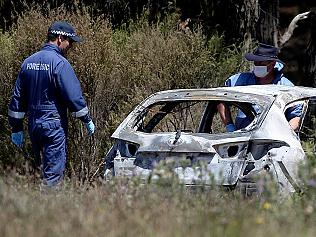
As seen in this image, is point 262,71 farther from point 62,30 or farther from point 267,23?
point 267,23

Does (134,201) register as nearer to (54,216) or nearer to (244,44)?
(54,216)

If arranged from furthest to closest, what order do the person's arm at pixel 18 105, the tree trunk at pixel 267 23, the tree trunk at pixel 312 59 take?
1. the tree trunk at pixel 267 23
2. the tree trunk at pixel 312 59
3. the person's arm at pixel 18 105

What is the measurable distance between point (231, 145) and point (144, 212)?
231cm

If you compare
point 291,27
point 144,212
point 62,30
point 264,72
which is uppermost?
point 62,30

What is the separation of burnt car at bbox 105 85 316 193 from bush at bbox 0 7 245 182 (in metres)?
2.11

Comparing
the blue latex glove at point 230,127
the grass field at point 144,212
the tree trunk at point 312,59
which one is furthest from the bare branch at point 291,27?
the grass field at point 144,212

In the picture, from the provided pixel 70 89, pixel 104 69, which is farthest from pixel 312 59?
pixel 70 89

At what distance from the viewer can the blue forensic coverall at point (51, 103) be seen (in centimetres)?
869

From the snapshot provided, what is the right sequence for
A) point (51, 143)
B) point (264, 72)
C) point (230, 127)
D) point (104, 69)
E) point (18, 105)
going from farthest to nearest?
point (104, 69) < point (264, 72) < point (230, 127) < point (18, 105) < point (51, 143)

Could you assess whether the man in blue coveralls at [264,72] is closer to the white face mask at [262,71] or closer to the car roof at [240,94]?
the white face mask at [262,71]

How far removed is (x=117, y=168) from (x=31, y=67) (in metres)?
1.61

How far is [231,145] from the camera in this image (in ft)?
24.4

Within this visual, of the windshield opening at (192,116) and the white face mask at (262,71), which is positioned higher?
the white face mask at (262,71)

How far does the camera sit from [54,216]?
523cm
